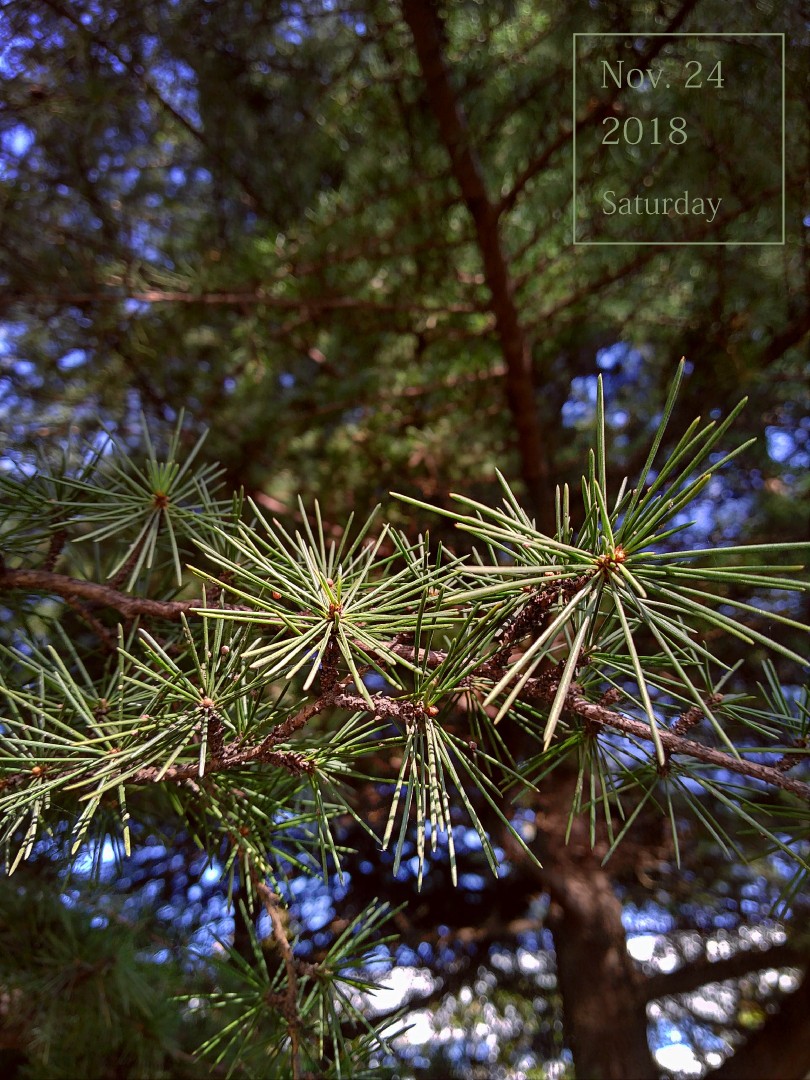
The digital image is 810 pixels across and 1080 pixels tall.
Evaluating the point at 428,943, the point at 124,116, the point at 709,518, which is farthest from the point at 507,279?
the point at 428,943

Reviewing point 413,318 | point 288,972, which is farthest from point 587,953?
point 413,318

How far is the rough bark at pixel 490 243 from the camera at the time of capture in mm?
759

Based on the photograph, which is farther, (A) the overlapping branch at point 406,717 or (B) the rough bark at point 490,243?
(B) the rough bark at point 490,243

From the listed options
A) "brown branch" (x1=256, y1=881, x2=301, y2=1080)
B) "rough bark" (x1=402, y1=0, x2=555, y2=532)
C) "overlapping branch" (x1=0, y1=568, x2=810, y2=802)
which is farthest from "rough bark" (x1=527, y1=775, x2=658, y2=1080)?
"overlapping branch" (x1=0, y1=568, x2=810, y2=802)

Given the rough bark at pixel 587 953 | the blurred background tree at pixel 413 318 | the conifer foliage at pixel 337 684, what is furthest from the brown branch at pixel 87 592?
the rough bark at pixel 587 953

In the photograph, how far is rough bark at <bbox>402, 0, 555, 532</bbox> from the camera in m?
0.76

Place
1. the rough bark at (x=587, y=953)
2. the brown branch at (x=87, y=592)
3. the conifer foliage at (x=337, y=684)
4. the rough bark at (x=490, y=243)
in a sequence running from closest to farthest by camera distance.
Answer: the conifer foliage at (x=337, y=684), the brown branch at (x=87, y=592), the rough bark at (x=490, y=243), the rough bark at (x=587, y=953)

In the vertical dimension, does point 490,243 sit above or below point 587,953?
above

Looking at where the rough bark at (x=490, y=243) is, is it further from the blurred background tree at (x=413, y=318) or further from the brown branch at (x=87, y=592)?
the brown branch at (x=87, y=592)

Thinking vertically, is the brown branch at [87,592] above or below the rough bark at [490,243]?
below

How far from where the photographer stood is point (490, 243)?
34.1 inches

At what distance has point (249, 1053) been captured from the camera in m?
0.47

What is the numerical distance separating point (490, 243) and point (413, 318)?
0.28 metres

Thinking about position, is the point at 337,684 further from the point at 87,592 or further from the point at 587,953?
the point at 587,953
